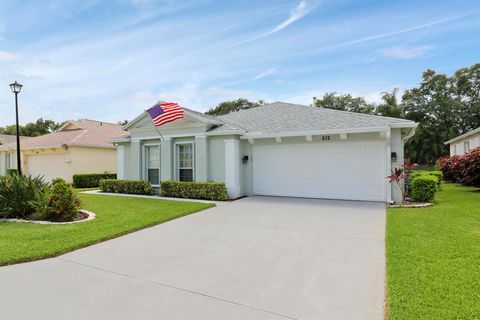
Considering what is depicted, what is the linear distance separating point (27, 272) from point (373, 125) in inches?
403

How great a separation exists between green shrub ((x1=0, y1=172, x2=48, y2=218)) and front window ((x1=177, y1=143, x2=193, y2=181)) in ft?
19.3

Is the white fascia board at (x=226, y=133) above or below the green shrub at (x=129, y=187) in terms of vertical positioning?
above

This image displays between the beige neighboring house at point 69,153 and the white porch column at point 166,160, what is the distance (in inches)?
279

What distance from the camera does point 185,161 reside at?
12984 mm

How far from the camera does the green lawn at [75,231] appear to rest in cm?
484

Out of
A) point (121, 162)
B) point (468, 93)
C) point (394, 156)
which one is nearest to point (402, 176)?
point (394, 156)

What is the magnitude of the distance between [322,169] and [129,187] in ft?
29.2

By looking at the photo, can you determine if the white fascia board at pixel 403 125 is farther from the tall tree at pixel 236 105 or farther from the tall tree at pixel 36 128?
the tall tree at pixel 36 128

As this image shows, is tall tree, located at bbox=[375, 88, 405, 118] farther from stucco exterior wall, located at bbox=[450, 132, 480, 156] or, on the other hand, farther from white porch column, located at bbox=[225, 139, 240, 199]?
white porch column, located at bbox=[225, 139, 240, 199]

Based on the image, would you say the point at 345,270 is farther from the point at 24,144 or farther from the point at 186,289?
the point at 24,144

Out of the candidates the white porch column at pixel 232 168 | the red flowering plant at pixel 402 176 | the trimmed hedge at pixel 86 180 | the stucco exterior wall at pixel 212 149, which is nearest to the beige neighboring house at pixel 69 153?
the trimmed hedge at pixel 86 180

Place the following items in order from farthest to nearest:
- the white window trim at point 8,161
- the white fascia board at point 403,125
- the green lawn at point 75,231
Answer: the white window trim at point 8,161, the white fascia board at point 403,125, the green lawn at point 75,231

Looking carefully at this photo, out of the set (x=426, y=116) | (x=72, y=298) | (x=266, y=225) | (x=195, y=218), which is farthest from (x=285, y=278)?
(x=426, y=116)

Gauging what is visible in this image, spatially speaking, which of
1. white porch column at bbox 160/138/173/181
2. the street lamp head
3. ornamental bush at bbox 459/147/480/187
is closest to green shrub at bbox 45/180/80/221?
white porch column at bbox 160/138/173/181
